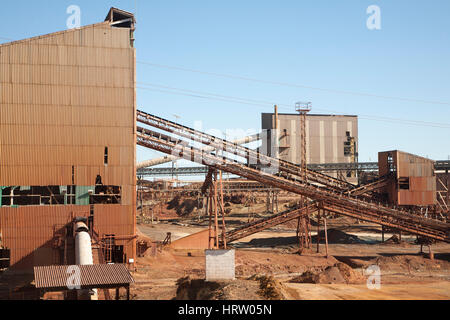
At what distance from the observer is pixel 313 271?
34031 mm

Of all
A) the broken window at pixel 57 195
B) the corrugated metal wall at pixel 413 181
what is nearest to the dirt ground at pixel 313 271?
the corrugated metal wall at pixel 413 181

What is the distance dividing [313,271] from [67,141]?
733 inches

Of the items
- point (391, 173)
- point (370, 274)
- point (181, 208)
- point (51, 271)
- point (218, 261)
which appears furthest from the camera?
point (181, 208)

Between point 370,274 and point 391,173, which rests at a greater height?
point 391,173

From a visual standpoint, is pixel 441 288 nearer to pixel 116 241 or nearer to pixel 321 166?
pixel 116 241

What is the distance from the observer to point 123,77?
37.4 m

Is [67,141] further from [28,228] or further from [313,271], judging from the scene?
[313,271]

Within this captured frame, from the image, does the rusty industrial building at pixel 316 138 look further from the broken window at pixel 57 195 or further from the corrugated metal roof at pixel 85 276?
the corrugated metal roof at pixel 85 276

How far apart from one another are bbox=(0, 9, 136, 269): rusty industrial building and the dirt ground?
4916 millimetres

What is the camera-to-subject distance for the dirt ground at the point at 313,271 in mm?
28109

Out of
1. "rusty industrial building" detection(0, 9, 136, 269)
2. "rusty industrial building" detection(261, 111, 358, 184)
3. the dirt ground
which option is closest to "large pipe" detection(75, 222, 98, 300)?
the dirt ground

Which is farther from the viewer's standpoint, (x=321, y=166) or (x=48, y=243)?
(x=321, y=166)

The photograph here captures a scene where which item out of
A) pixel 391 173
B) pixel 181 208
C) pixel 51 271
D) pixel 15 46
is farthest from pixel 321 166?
pixel 51 271

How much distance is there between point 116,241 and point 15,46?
49.1ft
